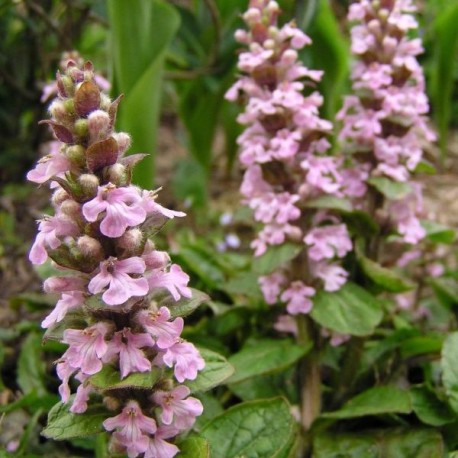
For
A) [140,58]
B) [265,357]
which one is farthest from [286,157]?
[140,58]

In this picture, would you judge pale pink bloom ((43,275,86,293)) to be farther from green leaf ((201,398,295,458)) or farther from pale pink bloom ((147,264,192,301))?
green leaf ((201,398,295,458))

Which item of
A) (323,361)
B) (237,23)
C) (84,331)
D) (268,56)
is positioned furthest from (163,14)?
(84,331)

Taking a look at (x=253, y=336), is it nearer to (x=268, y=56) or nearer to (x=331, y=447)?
(x=331, y=447)

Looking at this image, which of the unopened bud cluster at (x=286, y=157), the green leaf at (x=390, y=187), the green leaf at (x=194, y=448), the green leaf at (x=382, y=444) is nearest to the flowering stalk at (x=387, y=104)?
the green leaf at (x=390, y=187)

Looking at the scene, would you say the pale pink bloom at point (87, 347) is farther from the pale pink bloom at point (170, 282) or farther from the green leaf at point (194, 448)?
the green leaf at point (194, 448)

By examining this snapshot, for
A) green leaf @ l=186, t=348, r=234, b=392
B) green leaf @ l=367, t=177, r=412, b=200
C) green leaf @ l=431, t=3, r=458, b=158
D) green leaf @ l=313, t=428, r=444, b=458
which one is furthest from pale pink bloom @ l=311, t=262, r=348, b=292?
green leaf @ l=431, t=3, r=458, b=158

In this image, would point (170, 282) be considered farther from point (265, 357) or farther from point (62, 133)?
point (265, 357)
